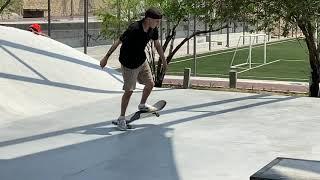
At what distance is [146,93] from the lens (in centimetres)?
855

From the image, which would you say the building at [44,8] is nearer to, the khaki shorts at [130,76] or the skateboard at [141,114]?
the skateboard at [141,114]

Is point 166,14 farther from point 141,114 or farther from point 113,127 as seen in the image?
point 113,127

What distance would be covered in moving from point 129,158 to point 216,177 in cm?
120

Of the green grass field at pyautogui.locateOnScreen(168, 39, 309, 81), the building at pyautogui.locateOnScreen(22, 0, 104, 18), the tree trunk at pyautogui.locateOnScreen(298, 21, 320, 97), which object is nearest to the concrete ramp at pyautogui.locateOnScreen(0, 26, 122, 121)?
the tree trunk at pyautogui.locateOnScreen(298, 21, 320, 97)

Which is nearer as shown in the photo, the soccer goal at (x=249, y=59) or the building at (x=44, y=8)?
the soccer goal at (x=249, y=59)

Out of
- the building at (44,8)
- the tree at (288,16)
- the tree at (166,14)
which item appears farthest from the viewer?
the building at (44,8)

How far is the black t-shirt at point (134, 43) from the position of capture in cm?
783

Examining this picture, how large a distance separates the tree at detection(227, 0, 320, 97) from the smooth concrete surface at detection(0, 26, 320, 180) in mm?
2906

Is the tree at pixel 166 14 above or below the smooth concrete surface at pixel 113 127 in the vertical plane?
above

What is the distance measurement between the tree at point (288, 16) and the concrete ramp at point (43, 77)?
14.3 ft

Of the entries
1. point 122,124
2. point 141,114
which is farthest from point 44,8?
point 122,124

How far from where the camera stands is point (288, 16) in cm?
1412

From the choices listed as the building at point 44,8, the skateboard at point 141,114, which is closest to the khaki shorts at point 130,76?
the skateboard at point 141,114

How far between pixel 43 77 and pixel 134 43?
3774 millimetres
